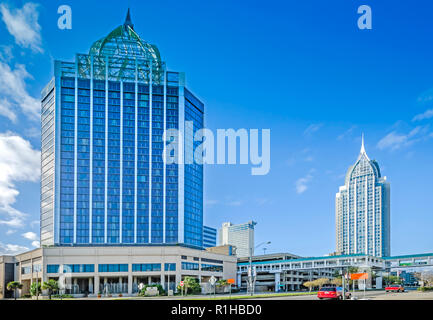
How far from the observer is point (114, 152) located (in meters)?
120

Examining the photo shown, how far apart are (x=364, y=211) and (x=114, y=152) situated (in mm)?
105164

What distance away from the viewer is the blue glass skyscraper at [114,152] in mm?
115312

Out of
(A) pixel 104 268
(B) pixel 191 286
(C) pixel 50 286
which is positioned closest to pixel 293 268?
Answer: (B) pixel 191 286

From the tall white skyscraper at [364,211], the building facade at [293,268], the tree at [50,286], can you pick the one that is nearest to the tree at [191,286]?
the tree at [50,286]

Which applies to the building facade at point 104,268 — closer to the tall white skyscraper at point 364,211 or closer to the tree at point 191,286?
the tree at point 191,286

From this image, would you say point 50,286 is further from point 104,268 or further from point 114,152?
point 114,152

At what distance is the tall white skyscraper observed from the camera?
532ft

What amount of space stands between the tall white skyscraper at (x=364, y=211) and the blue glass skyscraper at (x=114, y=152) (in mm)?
70015

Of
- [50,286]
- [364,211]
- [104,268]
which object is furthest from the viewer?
[364,211]

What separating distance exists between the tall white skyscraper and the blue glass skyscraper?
70.0m

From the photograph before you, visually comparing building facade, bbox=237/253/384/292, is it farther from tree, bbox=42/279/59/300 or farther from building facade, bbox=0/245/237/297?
tree, bbox=42/279/59/300

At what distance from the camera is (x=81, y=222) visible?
114375mm

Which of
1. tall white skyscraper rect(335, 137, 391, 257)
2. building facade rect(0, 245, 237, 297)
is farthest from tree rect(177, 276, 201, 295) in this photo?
tall white skyscraper rect(335, 137, 391, 257)
